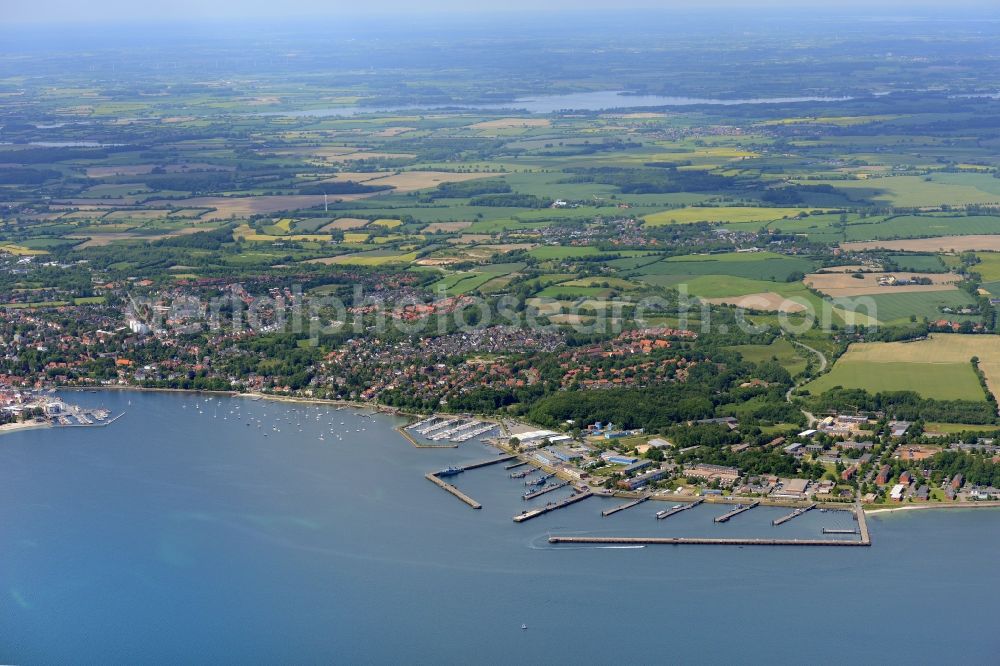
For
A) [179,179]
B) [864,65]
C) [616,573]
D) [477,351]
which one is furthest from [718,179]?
[864,65]

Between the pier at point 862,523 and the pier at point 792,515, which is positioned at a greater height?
the pier at point 862,523

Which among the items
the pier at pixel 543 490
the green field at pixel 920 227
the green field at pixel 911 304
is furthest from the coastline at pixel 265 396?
the green field at pixel 920 227

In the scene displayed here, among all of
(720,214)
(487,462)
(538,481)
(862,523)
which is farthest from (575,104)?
(862,523)

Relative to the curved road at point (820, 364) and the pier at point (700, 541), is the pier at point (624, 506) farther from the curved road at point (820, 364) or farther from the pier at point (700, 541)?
the curved road at point (820, 364)

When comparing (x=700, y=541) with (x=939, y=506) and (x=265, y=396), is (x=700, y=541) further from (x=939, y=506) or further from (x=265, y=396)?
(x=265, y=396)

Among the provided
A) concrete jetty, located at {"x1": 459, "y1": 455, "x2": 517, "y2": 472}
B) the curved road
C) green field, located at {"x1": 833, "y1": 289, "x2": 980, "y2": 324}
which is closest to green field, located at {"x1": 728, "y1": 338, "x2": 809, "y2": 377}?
the curved road

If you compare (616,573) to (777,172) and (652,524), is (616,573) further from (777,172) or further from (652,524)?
(777,172)

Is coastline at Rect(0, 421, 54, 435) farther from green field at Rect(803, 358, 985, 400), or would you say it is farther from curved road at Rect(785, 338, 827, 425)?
green field at Rect(803, 358, 985, 400)
